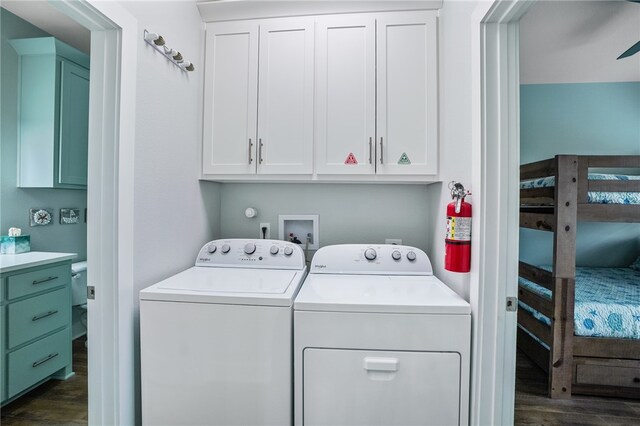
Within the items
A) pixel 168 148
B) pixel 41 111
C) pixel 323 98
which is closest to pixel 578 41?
pixel 323 98

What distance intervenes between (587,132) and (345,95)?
3.60m

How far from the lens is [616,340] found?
192 cm

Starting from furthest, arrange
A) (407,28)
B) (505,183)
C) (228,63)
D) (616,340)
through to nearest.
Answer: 1. (616,340)
2. (228,63)
3. (407,28)
4. (505,183)

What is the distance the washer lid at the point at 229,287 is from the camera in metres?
1.14

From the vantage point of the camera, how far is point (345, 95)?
1623mm

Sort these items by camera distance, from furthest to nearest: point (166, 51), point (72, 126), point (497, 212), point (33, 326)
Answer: point (72, 126)
point (33, 326)
point (166, 51)
point (497, 212)

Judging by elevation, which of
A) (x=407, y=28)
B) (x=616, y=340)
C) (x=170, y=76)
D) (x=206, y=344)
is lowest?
(x=616, y=340)

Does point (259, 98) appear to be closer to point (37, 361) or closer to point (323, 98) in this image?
point (323, 98)

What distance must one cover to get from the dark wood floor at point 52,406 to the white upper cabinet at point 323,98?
1.62m

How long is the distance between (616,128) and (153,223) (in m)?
4.94

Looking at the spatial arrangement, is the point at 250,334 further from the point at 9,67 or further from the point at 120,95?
the point at 9,67

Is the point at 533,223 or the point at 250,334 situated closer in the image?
the point at 250,334

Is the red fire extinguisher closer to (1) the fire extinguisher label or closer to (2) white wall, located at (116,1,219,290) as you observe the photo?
(1) the fire extinguisher label

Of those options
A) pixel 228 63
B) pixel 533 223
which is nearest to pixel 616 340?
pixel 533 223
